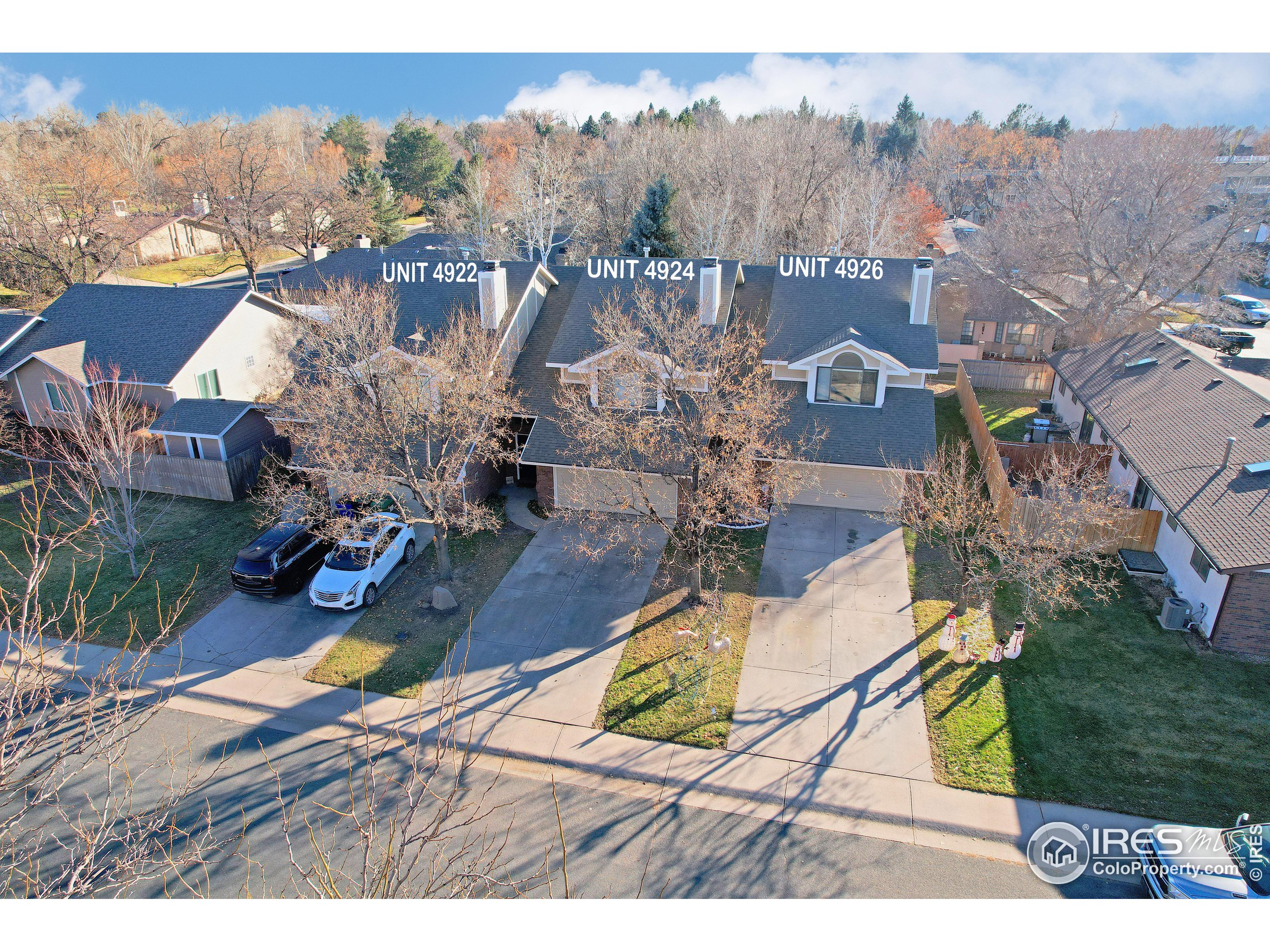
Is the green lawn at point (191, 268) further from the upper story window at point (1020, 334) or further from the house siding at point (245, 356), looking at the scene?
the upper story window at point (1020, 334)

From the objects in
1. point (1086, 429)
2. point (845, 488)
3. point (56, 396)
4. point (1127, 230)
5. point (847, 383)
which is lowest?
point (845, 488)

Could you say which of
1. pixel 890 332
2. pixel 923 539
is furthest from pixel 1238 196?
pixel 923 539

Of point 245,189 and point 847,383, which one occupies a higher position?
point 245,189

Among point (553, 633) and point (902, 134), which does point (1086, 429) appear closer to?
point (553, 633)

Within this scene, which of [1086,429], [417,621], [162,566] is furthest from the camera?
[1086,429]

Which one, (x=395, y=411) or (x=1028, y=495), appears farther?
(x=1028, y=495)

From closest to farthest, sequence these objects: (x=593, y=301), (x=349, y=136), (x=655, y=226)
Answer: (x=593, y=301)
(x=655, y=226)
(x=349, y=136)

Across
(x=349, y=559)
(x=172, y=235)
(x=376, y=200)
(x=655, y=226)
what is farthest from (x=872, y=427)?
(x=172, y=235)
